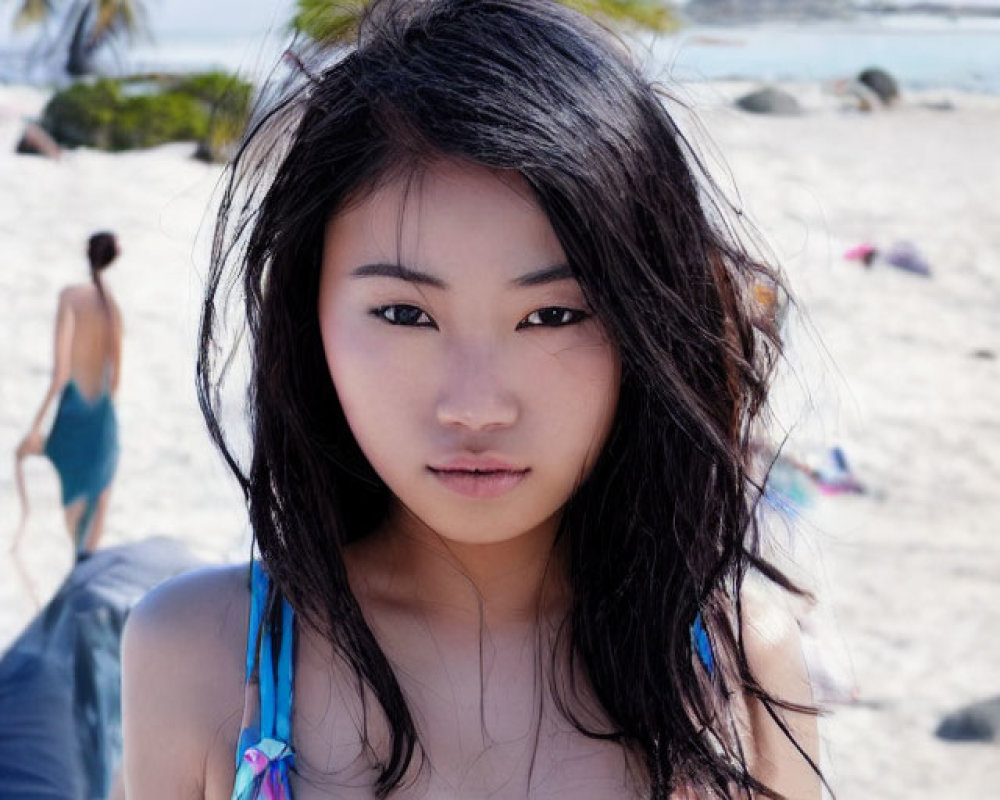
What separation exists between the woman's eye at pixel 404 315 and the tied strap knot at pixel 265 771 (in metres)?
0.41

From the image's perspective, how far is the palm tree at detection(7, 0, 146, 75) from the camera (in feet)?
34.2

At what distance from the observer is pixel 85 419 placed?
456 centimetres

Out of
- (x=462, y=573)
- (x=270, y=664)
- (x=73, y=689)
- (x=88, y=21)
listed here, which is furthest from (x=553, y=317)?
(x=88, y=21)

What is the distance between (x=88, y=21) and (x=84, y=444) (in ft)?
23.4

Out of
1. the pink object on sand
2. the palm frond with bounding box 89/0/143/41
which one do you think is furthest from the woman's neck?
the pink object on sand

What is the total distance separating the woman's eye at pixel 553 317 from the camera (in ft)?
4.03

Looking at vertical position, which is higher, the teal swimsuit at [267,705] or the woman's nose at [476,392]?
the woman's nose at [476,392]

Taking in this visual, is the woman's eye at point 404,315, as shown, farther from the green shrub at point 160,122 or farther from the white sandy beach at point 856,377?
the green shrub at point 160,122

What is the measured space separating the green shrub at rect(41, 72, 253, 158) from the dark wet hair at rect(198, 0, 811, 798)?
34.2 ft

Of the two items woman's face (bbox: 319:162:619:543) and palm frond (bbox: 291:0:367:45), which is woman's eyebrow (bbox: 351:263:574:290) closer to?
woman's face (bbox: 319:162:619:543)

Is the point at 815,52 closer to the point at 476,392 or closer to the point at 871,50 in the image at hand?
the point at 871,50

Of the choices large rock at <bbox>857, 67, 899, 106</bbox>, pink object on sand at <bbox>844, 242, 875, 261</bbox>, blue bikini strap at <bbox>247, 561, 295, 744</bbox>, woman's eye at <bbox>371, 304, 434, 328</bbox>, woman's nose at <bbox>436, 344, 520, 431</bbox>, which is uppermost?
large rock at <bbox>857, 67, 899, 106</bbox>

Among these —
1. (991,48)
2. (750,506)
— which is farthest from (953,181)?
(750,506)

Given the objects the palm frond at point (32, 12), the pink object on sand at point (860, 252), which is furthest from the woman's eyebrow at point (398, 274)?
the pink object on sand at point (860, 252)
